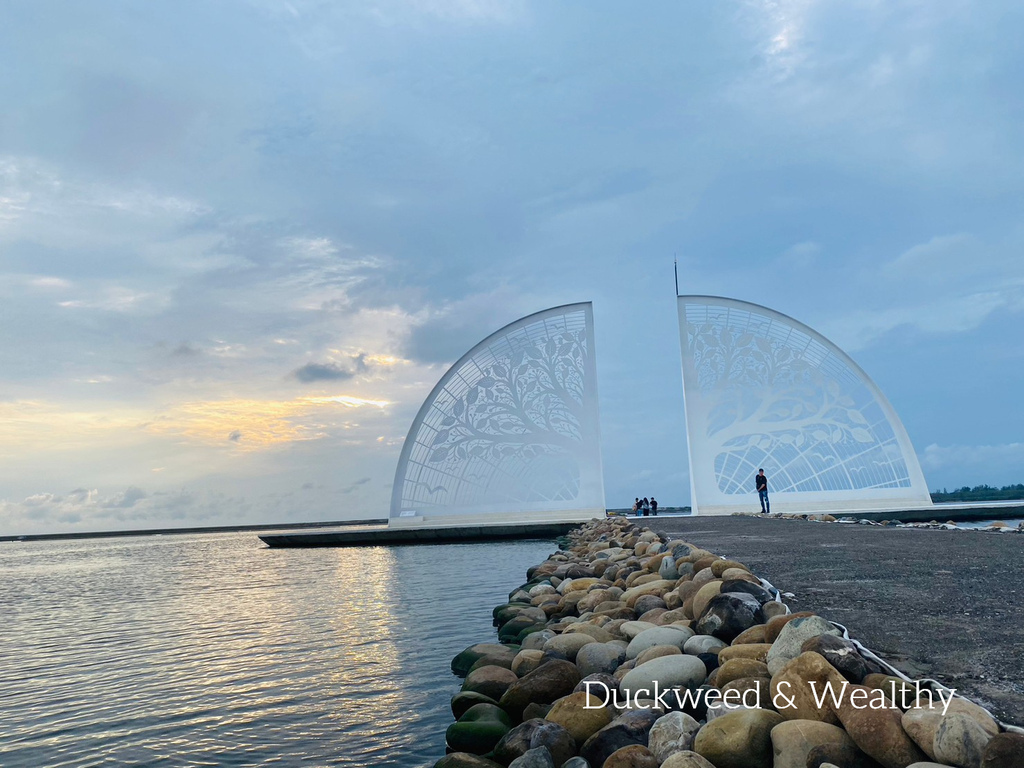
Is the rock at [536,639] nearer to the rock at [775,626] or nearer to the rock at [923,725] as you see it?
the rock at [775,626]

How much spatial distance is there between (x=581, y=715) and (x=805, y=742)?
4.45 ft

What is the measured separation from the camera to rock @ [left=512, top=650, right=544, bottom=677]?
5309 mm

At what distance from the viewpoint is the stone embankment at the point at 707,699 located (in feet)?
8.32

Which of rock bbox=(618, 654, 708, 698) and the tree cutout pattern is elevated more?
the tree cutout pattern

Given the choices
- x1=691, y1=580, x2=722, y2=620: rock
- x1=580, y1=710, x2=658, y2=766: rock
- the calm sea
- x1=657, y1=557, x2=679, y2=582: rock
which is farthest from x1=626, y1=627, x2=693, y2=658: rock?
x1=657, y1=557, x2=679, y2=582: rock

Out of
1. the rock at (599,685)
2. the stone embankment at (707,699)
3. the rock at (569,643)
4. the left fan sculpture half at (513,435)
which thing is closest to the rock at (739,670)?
the stone embankment at (707,699)

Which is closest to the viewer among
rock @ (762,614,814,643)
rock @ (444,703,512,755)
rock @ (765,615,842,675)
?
rock @ (765,615,842,675)

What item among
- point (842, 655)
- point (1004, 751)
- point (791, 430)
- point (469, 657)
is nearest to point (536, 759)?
point (842, 655)

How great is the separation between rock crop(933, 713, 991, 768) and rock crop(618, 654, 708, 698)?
1.53m

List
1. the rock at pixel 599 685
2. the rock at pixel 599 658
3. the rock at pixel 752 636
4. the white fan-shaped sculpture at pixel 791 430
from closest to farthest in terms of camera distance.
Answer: the rock at pixel 752 636 < the rock at pixel 599 685 < the rock at pixel 599 658 < the white fan-shaped sculpture at pixel 791 430

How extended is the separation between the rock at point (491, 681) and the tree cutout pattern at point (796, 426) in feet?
76.2

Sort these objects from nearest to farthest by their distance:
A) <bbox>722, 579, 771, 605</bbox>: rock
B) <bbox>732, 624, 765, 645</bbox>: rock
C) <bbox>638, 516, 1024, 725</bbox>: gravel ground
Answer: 1. <bbox>638, 516, 1024, 725</bbox>: gravel ground
2. <bbox>732, 624, 765, 645</bbox>: rock
3. <bbox>722, 579, 771, 605</bbox>: rock

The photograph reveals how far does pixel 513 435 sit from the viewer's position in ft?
88.5

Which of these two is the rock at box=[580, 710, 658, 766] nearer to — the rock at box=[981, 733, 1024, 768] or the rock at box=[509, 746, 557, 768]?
the rock at box=[509, 746, 557, 768]
